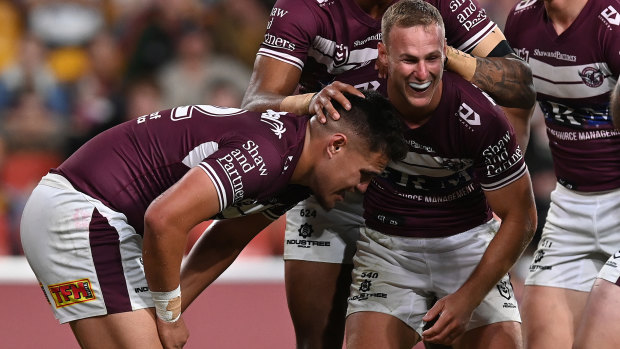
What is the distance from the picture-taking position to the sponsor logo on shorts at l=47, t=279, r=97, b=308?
3676mm

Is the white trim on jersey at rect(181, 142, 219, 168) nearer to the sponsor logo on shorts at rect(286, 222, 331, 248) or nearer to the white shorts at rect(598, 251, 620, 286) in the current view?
the sponsor logo on shorts at rect(286, 222, 331, 248)

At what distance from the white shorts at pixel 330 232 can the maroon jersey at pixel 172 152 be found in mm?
948

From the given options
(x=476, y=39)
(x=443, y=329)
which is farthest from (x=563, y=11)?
(x=443, y=329)

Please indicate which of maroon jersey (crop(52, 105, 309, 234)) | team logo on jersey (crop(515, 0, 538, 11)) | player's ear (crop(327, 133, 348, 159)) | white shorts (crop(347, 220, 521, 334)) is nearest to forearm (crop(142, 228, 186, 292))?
maroon jersey (crop(52, 105, 309, 234))

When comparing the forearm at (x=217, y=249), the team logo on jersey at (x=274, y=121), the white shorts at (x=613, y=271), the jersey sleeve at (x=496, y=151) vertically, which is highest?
the team logo on jersey at (x=274, y=121)

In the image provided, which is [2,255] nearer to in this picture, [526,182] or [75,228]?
[75,228]

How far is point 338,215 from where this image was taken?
4.80m

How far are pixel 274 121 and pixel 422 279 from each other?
1087 mm

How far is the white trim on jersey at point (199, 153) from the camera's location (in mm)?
3691

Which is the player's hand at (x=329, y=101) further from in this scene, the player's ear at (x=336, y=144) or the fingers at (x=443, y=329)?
the fingers at (x=443, y=329)

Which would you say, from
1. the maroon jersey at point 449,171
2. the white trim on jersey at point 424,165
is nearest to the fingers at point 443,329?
the maroon jersey at point 449,171

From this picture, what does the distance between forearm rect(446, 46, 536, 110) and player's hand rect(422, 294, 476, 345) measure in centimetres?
88

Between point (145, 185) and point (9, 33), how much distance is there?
20.5 ft

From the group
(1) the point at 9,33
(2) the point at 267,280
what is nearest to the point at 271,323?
(2) the point at 267,280
